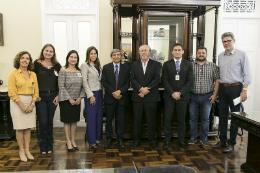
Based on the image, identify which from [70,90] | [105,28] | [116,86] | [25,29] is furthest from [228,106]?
[25,29]

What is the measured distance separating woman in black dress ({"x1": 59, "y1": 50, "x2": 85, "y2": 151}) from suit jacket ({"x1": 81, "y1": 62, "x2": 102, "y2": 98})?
3.3 inches

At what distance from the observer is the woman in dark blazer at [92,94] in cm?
344

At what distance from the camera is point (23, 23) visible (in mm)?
4570

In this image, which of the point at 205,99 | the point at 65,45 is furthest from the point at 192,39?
the point at 65,45

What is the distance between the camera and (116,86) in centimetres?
359

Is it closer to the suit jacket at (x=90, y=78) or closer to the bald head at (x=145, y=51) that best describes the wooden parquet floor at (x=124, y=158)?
the suit jacket at (x=90, y=78)

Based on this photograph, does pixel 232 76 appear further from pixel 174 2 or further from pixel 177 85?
pixel 174 2

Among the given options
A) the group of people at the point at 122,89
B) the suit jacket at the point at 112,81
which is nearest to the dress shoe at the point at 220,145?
the group of people at the point at 122,89

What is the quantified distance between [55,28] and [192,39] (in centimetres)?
305

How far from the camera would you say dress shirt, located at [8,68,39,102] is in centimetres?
293

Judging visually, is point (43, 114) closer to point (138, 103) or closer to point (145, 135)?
point (138, 103)

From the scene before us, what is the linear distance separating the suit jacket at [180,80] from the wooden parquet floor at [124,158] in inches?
37.8

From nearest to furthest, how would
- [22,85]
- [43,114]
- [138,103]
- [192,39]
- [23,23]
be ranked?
[22,85] < [43,114] < [138,103] < [192,39] < [23,23]

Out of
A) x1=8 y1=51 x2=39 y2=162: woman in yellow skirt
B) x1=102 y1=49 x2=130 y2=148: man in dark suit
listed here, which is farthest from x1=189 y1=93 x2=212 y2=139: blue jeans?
x1=8 y1=51 x2=39 y2=162: woman in yellow skirt
